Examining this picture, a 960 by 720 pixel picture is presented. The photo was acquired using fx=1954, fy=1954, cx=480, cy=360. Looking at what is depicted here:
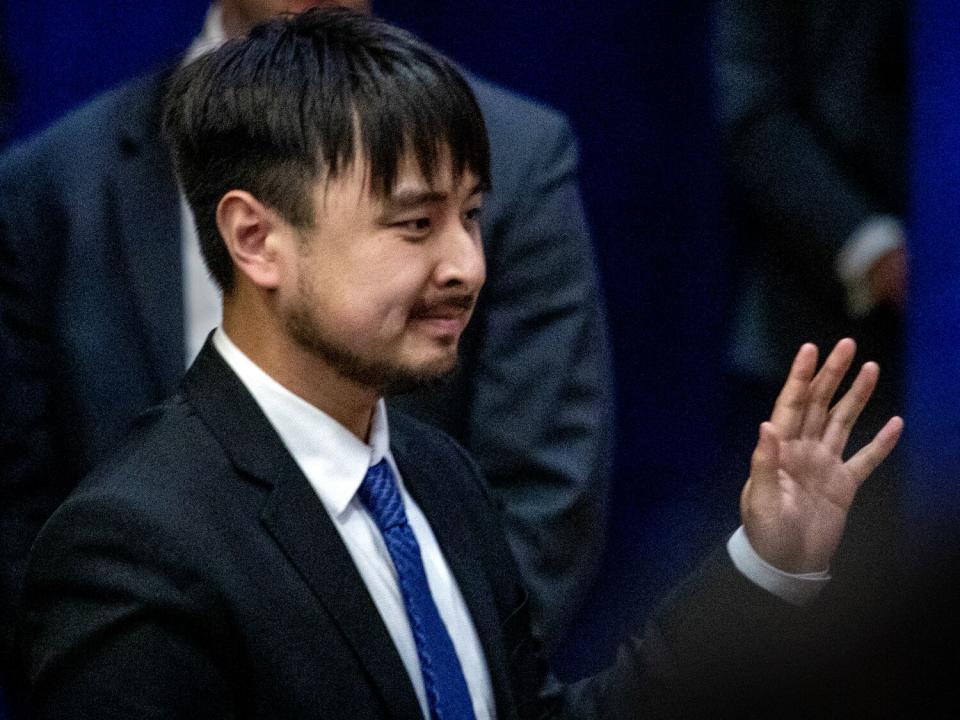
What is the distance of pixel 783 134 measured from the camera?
364 cm

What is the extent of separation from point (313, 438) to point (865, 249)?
1737 mm

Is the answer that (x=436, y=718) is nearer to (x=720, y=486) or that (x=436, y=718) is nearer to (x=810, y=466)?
(x=810, y=466)

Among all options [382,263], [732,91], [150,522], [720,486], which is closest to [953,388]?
[732,91]

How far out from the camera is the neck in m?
2.10

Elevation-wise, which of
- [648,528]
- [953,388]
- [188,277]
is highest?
[188,277]

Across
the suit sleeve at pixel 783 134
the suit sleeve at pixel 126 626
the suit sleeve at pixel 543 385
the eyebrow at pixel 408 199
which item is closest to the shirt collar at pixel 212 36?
the suit sleeve at pixel 543 385

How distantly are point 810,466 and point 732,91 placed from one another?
1733 millimetres

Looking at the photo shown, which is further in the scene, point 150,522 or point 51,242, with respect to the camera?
point 51,242

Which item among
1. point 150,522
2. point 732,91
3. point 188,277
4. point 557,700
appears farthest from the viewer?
point 732,91

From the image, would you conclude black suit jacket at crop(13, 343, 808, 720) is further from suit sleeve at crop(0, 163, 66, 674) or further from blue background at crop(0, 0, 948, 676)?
blue background at crop(0, 0, 948, 676)

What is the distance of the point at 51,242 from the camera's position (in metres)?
3.14

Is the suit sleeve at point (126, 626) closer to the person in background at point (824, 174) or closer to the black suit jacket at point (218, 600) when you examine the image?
the black suit jacket at point (218, 600)

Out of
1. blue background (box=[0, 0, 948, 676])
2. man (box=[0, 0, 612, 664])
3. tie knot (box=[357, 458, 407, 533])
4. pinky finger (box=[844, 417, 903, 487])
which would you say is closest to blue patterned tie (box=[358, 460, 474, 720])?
tie knot (box=[357, 458, 407, 533])

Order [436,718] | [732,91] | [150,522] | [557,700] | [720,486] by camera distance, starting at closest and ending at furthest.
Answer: [150,522], [436,718], [557,700], [732,91], [720,486]
